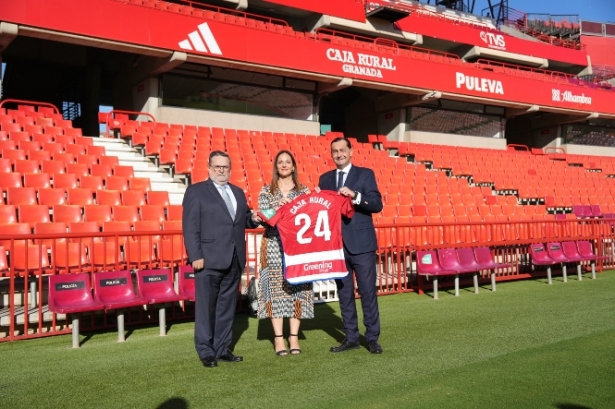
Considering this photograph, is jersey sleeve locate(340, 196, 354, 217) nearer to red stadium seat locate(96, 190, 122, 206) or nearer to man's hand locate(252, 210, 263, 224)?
man's hand locate(252, 210, 263, 224)

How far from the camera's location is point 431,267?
329 inches

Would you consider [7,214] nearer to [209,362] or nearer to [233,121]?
[209,362]

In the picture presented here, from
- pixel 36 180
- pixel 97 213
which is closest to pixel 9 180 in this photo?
pixel 36 180

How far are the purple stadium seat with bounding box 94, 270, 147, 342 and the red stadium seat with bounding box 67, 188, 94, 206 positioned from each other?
3.74 metres

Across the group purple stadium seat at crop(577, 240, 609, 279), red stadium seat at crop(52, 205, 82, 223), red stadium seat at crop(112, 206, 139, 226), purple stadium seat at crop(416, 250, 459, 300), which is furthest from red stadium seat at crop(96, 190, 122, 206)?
purple stadium seat at crop(577, 240, 609, 279)

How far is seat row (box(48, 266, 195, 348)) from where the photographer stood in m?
5.38

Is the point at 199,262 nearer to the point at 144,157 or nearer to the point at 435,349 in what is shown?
the point at 435,349

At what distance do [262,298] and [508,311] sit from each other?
3.75 m

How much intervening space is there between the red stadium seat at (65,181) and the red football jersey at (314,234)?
640 cm

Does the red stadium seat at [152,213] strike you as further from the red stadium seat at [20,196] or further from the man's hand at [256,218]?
the man's hand at [256,218]

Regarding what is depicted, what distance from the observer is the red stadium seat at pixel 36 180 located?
9.27 metres

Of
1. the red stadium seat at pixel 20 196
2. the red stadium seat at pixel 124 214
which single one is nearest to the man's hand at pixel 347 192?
the red stadium seat at pixel 124 214

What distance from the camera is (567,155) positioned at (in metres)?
25.7

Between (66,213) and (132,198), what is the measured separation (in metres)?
1.47
